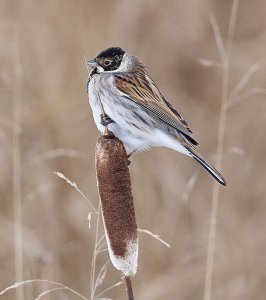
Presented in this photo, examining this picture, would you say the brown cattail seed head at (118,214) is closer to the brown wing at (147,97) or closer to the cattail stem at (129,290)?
the cattail stem at (129,290)

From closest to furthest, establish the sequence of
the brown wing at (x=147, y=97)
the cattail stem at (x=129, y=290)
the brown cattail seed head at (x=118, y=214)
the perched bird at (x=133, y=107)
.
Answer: the cattail stem at (x=129, y=290) → the brown cattail seed head at (x=118, y=214) → the perched bird at (x=133, y=107) → the brown wing at (x=147, y=97)

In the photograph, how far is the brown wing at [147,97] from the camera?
9.55 ft

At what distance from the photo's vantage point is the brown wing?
2.91m

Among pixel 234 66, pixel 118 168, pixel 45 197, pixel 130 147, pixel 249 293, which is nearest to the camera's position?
pixel 118 168

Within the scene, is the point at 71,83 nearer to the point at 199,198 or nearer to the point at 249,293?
the point at 199,198

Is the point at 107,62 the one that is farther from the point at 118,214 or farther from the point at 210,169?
the point at 118,214

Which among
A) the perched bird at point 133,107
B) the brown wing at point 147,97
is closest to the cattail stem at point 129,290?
the perched bird at point 133,107

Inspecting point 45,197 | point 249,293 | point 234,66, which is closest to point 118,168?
point 249,293

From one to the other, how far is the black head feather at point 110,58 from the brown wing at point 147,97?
51 millimetres

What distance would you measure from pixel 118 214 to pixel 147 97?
4.07ft

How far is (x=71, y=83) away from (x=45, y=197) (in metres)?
0.88

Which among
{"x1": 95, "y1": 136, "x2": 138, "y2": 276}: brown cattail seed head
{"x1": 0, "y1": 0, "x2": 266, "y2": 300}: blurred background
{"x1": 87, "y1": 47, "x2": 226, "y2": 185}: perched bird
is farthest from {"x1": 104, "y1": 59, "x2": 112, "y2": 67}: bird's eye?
{"x1": 0, "y1": 0, "x2": 266, "y2": 300}: blurred background

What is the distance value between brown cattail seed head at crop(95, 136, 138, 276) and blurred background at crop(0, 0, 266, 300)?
2.74 m

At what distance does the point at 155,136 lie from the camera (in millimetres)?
2885
